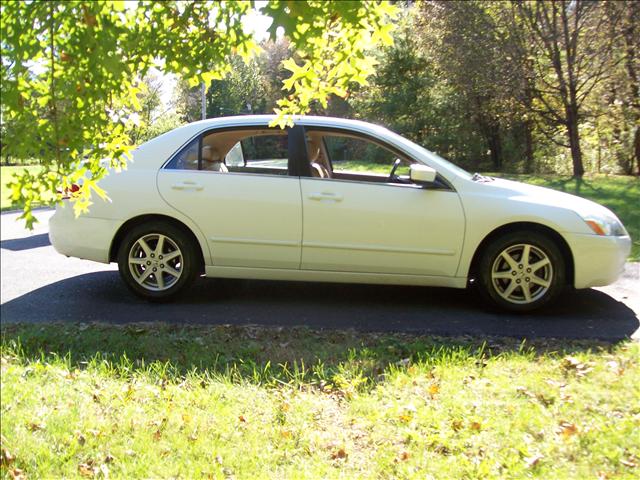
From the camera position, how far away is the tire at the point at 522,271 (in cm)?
512

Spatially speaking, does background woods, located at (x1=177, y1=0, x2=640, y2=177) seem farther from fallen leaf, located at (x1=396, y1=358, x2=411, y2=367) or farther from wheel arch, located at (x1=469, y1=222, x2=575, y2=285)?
fallen leaf, located at (x1=396, y1=358, x2=411, y2=367)

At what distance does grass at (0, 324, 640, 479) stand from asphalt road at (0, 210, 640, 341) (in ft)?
1.34

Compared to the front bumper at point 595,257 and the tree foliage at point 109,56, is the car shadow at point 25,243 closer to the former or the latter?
the tree foliage at point 109,56

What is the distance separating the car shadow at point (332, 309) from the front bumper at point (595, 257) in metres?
0.34

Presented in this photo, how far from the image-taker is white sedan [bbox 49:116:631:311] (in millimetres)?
→ 5145

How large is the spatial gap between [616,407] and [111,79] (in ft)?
9.99

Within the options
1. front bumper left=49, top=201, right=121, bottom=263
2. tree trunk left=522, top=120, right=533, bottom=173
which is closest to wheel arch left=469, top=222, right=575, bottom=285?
front bumper left=49, top=201, right=121, bottom=263

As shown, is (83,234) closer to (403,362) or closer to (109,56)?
(403,362)

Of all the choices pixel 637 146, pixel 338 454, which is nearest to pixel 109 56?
pixel 338 454

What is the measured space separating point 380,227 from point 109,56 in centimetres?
337

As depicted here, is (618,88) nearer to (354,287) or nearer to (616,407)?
(354,287)

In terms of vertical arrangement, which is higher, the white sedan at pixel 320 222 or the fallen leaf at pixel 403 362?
the white sedan at pixel 320 222

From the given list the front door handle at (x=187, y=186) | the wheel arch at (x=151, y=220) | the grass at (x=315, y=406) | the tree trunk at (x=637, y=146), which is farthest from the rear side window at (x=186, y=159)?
the tree trunk at (x=637, y=146)

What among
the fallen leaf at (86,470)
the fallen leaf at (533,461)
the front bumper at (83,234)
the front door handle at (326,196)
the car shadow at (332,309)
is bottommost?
the fallen leaf at (86,470)
